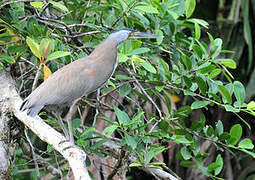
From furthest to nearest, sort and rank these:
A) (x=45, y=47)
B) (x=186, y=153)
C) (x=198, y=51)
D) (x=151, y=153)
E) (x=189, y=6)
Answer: (x=189, y=6) → (x=186, y=153) → (x=198, y=51) → (x=151, y=153) → (x=45, y=47)

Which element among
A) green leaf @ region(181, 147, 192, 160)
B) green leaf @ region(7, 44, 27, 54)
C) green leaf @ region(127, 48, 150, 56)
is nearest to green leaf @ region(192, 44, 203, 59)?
green leaf @ region(127, 48, 150, 56)

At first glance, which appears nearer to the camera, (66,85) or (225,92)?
(225,92)

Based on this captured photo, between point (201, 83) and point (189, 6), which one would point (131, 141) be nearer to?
point (201, 83)

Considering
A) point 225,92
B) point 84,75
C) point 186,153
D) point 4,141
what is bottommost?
point 186,153

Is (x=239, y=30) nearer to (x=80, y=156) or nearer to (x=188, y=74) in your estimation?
(x=188, y=74)

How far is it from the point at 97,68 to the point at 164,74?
1.54 ft

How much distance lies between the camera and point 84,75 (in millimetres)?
2514

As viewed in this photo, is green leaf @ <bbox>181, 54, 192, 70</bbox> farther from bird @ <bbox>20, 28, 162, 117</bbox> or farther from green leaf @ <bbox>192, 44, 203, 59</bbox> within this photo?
bird @ <bbox>20, 28, 162, 117</bbox>

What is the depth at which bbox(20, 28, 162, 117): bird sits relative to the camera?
2.42 m

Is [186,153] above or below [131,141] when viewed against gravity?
below

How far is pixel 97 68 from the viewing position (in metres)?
2.54

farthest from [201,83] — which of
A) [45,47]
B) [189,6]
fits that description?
[45,47]

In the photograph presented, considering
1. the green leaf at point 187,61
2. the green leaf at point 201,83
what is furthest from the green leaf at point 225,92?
the green leaf at point 187,61

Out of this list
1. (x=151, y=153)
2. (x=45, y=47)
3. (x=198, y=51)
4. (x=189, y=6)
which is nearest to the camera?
(x=45, y=47)
